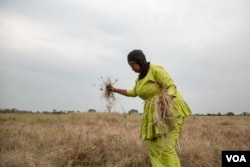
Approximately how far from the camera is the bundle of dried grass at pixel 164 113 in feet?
12.7

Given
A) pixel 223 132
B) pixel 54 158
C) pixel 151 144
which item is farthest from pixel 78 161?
pixel 223 132

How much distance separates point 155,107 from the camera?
13.0 feet

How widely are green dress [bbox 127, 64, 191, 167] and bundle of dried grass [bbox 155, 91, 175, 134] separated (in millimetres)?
57

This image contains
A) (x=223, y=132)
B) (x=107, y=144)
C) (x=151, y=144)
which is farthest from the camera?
(x=223, y=132)

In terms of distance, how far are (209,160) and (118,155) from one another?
4.68 ft

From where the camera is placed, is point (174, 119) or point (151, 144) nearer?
point (174, 119)

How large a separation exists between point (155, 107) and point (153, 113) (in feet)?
0.30

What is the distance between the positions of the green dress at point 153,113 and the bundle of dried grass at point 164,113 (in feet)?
0.19

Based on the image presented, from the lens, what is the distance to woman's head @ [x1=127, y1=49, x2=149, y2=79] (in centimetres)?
409

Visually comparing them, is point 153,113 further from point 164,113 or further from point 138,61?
point 138,61

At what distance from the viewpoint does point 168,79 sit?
4012 mm

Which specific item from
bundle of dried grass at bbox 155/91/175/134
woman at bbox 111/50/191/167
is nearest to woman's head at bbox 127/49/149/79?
woman at bbox 111/50/191/167

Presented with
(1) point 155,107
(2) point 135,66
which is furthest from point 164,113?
(2) point 135,66

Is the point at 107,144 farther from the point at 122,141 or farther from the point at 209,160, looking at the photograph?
the point at 209,160
